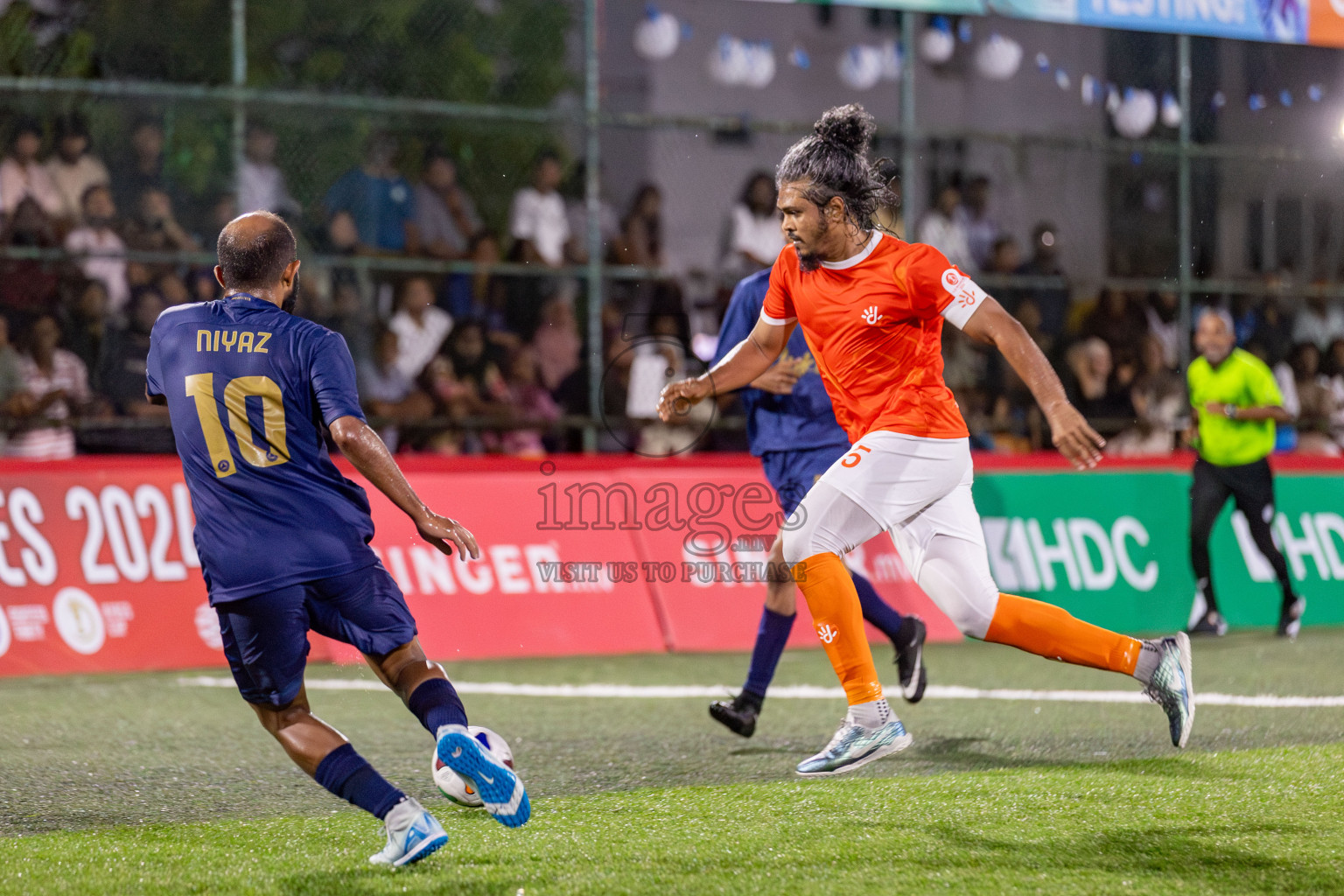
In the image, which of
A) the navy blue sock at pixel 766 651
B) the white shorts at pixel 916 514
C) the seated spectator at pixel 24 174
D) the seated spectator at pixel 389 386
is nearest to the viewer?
the white shorts at pixel 916 514

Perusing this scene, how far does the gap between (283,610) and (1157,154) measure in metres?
10.7

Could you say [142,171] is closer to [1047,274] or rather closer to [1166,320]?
[1047,274]

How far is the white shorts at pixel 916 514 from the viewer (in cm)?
512

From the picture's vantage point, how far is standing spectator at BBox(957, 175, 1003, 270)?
12992mm

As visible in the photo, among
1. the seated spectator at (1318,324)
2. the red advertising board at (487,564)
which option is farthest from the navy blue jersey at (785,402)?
the seated spectator at (1318,324)

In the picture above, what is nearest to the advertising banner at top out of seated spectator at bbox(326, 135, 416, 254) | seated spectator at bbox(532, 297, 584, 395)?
seated spectator at bbox(532, 297, 584, 395)

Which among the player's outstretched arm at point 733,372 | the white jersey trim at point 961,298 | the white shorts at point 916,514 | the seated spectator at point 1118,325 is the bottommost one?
the white shorts at point 916,514

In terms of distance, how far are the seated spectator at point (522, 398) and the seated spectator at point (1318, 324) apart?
6777mm

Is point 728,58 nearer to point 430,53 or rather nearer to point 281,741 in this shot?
point 430,53

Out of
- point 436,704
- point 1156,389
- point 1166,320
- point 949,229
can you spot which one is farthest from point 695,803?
point 1166,320

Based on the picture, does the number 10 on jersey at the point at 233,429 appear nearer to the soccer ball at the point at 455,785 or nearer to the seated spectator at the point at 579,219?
the soccer ball at the point at 455,785

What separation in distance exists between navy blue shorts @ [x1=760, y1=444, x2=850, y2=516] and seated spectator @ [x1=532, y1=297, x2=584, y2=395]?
472 cm

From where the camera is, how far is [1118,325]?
508 inches

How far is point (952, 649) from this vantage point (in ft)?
32.8
